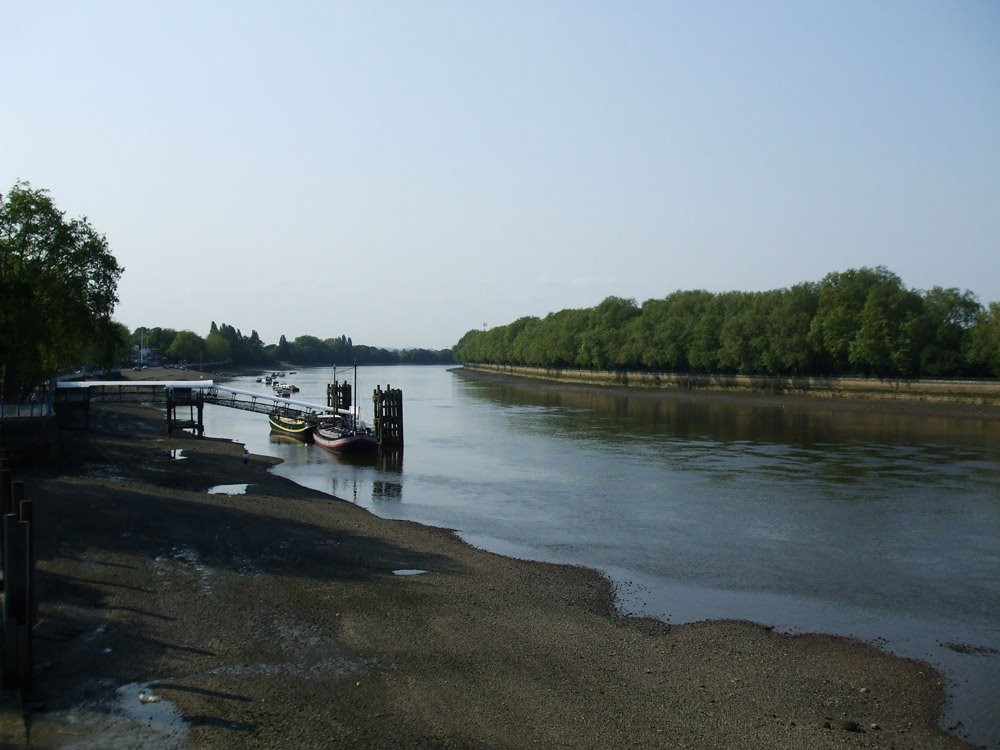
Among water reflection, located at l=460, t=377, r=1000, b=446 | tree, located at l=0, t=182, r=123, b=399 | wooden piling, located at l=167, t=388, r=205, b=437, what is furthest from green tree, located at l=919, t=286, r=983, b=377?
tree, located at l=0, t=182, r=123, b=399

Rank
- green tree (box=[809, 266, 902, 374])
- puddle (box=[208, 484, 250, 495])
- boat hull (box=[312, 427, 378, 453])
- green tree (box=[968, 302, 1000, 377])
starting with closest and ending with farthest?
puddle (box=[208, 484, 250, 495]), boat hull (box=[312, 427, 378, 453]), green tree (box=[968, 302, 1000, 377]), green tree (box=[809, 266, 902, 374])

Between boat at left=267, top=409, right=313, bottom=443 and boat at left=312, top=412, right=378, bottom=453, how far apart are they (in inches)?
39.3

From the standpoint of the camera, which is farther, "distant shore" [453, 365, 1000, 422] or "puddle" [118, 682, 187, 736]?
"distant shore" [453, 365, 1000, 422]

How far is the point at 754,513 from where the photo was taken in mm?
33781

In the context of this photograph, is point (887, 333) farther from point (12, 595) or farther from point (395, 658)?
point (12, 595)

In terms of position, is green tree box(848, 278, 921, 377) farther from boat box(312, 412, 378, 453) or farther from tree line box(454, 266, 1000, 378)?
boat box(312, 412, 378, 453)

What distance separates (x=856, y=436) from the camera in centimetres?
6294

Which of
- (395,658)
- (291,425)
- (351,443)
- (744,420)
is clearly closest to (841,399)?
(744,420)

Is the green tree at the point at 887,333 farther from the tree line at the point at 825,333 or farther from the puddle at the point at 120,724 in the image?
the puddle at the point at 120,724

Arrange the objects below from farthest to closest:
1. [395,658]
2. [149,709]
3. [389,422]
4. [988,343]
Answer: [988,343] < [389,422] < [395,658] < [149,709]

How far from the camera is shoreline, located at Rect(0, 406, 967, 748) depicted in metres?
12.7

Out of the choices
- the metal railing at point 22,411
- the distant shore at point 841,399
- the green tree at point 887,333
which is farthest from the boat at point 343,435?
the green tree at point 887,333

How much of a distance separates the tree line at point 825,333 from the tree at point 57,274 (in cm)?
7705

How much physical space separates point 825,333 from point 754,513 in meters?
74.5
